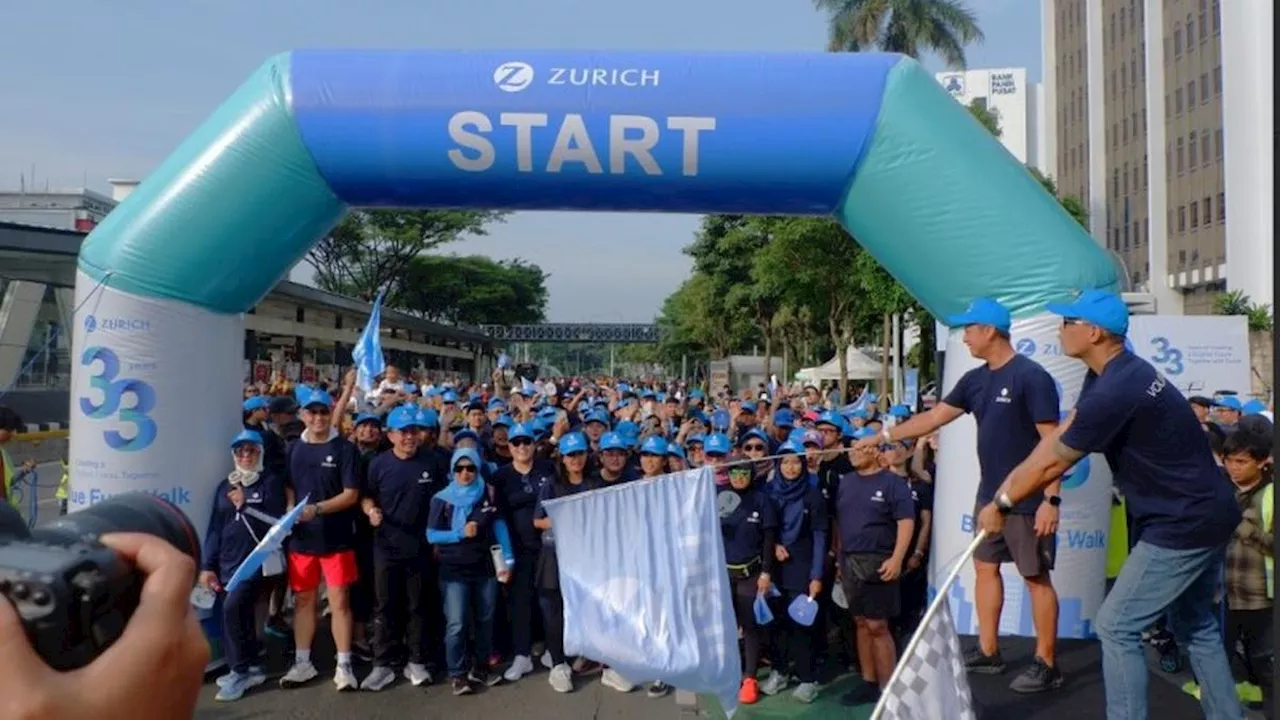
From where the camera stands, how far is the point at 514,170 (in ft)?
19.3

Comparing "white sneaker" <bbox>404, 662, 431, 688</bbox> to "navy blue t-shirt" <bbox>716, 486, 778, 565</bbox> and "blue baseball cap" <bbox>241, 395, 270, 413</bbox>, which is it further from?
"blue baseball cap" <bbox>241, 395, 270, 413</bbox>

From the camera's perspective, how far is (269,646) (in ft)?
21.7

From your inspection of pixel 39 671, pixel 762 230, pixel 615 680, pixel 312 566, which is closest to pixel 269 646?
pixel 312 566

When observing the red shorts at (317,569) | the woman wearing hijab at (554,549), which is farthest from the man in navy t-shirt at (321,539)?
the woman wearing hijab at (554,549)

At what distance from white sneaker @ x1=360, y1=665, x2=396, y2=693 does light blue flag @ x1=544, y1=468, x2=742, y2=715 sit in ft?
4.94

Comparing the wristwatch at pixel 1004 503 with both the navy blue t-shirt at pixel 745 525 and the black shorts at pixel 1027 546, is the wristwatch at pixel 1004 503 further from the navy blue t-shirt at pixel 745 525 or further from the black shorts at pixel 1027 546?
the navy blue t-shirt at pixel 745 525

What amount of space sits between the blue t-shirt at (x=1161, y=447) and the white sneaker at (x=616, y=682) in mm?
2981

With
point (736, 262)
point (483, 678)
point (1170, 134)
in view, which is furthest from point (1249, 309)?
point (483, 678)

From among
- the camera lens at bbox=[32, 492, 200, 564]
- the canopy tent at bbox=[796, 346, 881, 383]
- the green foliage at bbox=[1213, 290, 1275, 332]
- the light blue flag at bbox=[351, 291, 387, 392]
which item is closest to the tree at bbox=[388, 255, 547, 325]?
the canopy tent at bbox=[796, 346, 881, 383]

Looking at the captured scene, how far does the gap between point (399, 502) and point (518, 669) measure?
3.82 ft

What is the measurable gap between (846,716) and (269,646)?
3.56 meters

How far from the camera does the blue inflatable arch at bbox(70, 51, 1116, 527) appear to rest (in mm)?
5664

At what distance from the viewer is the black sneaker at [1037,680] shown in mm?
4992

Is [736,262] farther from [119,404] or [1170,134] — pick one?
[119,404]
